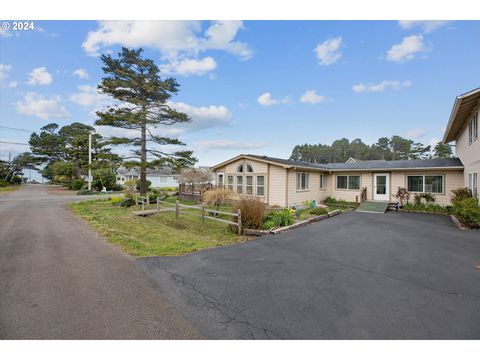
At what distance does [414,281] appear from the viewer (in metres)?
4.40

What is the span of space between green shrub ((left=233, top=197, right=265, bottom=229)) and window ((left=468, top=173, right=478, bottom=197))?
1023 cm

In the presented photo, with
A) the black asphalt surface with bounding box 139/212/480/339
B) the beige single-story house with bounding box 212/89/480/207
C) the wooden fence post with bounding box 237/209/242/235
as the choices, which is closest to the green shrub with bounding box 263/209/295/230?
the wooden fence post with bounding box 237/209/242/235

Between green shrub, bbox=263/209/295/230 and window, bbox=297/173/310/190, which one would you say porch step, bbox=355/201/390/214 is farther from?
green shrub, bbox=263/209/295/230

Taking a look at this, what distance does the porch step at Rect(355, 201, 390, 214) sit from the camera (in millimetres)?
13957

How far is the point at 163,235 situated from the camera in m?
8.26

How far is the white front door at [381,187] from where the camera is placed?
15.7 meters

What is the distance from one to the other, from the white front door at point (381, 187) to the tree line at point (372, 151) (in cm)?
4252

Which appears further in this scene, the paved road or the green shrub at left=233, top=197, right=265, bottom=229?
the green shrub at left=233, top=197, right=265, bottom=229

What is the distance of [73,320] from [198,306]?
1.65m

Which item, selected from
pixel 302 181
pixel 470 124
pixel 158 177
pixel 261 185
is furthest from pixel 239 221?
pixel 158 177

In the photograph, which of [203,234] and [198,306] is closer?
[198,306]

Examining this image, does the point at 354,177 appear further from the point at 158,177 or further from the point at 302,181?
the point at 158,177
